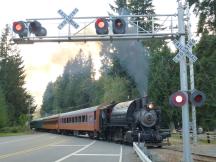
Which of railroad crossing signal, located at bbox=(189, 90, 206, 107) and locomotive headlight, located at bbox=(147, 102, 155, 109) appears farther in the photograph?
locomotive headlight, located at bbox=(147, 102, 155, 109)

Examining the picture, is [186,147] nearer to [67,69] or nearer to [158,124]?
[158,124]

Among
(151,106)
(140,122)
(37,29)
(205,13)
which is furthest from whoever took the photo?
(151,106)

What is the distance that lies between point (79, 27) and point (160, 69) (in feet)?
149

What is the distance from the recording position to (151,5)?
7750 centimetres

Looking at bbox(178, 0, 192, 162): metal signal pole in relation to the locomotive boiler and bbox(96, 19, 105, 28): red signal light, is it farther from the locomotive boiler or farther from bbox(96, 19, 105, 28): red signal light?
the locomotive boiler

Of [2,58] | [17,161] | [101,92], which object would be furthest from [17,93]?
[17,161]

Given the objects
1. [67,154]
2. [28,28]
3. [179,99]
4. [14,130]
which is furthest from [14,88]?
[179,99]

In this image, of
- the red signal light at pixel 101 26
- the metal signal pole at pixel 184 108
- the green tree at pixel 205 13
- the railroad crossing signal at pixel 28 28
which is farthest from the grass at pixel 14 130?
the metal signal pole at pixel 184 108

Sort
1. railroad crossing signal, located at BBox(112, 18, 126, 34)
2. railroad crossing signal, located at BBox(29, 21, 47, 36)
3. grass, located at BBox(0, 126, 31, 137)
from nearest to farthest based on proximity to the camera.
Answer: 1. railroad crossing signal, located at BBox(112, 18, 126, 34)
2. railroad crossing signal, located at BBox(29, 21, 47, 36)
3. grass, located at BBox(0, 126, 31, 137)

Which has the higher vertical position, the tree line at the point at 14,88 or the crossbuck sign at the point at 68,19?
the tree line at the point at 14,88

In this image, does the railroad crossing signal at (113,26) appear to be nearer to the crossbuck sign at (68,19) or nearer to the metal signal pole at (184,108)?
the crossbuck sign at (68,19)

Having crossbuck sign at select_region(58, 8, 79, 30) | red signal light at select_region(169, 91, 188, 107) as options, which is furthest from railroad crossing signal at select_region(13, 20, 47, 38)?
red signal light at select_region(169, 91, 188, 107)

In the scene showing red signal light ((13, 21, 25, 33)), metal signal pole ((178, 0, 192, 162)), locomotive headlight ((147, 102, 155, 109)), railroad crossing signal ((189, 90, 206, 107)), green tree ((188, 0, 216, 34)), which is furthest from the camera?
locomotive headlight ((147, 102, 155, 109))

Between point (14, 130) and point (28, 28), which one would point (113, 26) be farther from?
point (14, 130)
